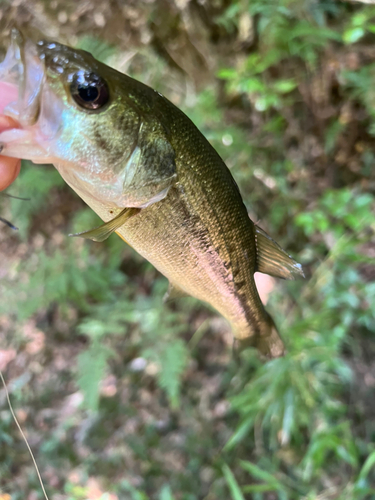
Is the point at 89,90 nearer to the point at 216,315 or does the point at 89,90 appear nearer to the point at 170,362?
the point at 170,362

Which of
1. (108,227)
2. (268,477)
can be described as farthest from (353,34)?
(268,477)

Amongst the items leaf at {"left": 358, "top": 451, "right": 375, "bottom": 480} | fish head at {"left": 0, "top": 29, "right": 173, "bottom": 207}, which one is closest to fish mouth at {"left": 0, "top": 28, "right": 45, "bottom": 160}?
fish head at {"left": 0, "top": 29, "right": 173, "bottom": 207}

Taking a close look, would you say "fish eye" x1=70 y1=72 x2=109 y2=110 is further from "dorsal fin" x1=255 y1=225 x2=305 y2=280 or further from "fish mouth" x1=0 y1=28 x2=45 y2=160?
"dorsal fin" x1=255 y1=225 x2=305 y2=280

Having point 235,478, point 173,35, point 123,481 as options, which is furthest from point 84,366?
point 173,35

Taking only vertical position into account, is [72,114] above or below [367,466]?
above

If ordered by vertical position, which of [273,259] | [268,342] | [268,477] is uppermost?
[273,259]

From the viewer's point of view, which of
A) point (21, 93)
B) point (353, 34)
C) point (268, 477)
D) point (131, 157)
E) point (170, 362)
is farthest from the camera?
point (170, 362)

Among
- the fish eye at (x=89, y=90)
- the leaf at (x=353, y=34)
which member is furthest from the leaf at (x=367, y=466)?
the leaf at (x=353, y=34)
